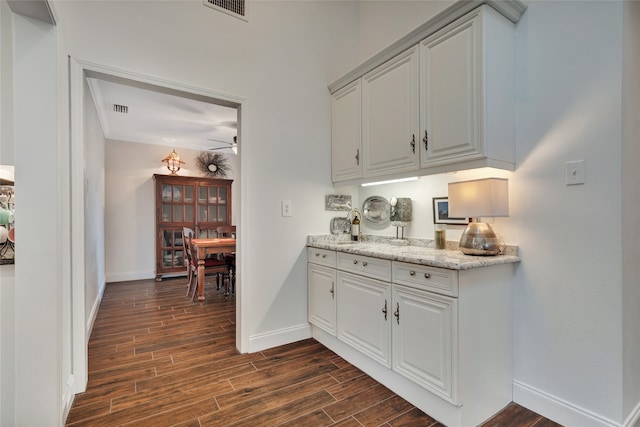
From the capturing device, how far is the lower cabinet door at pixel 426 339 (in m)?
1.56

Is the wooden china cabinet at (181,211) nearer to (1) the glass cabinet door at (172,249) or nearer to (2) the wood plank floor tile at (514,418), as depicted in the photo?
(1) the glass cabinet door at (172,249)

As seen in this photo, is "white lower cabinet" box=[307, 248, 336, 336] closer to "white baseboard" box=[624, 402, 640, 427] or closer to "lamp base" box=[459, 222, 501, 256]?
"lamp base" box=[459, 222, 501, 256]

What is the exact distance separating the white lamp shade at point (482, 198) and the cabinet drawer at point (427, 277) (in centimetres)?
43

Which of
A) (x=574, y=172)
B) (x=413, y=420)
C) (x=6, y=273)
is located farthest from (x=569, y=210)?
(x=6, y=273)

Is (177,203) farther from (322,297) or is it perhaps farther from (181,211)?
(322,297)

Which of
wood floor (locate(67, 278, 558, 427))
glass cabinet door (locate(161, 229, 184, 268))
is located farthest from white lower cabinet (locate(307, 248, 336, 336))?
glass cabinet door (locate(161, 229, 184, 268))

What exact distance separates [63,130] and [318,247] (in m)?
1.87

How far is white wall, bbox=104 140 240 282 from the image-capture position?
5.18m

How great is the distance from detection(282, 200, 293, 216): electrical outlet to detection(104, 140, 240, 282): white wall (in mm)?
3005

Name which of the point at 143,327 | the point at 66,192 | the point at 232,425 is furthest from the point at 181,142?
the point at 232,425

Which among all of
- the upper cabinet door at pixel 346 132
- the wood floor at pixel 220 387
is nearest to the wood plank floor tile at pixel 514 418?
the wood floor at pixel 220 387

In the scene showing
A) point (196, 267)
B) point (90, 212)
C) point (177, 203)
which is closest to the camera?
point (90, 212)

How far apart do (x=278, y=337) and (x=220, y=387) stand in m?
0.69

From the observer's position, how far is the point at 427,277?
1675 mm
